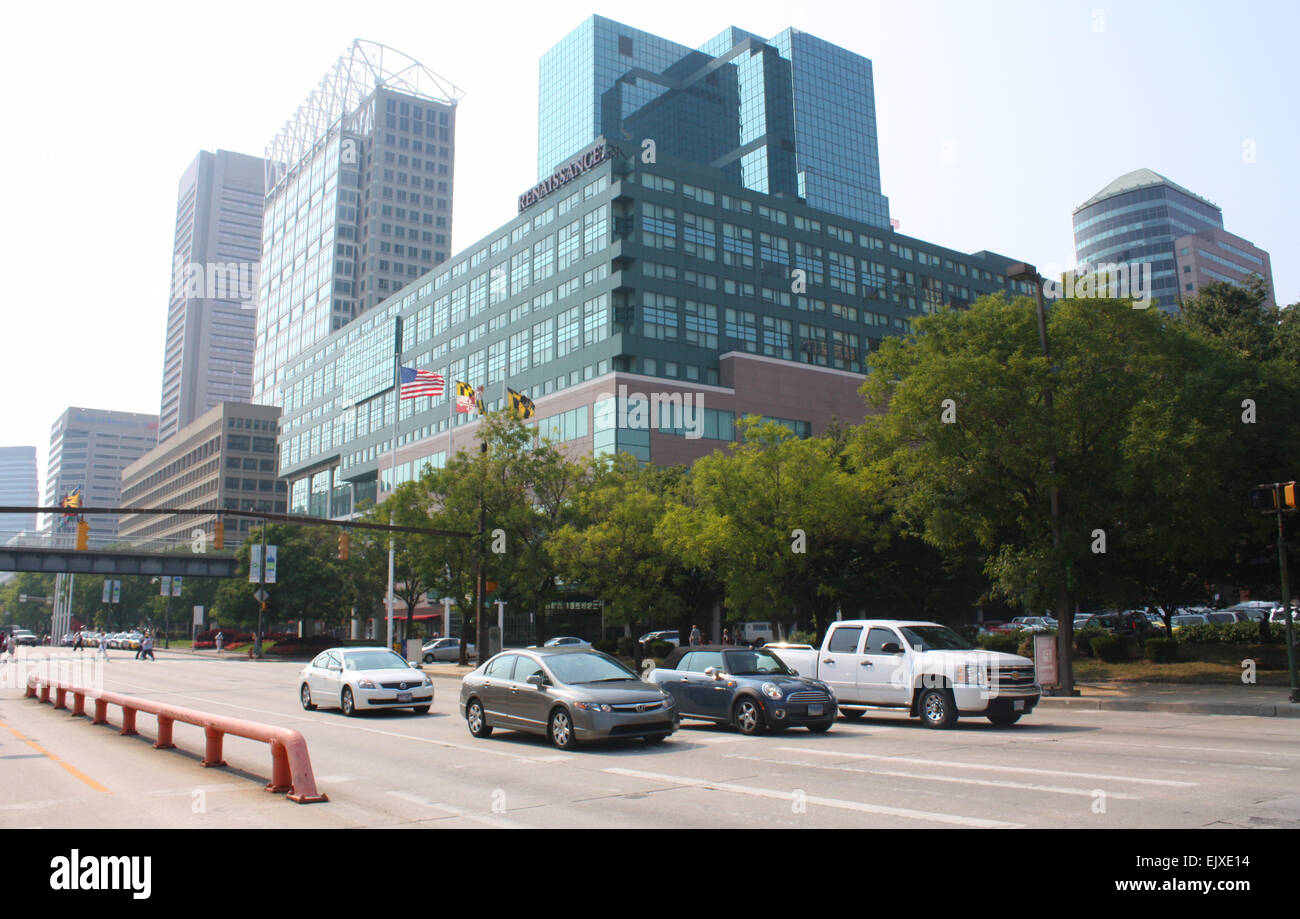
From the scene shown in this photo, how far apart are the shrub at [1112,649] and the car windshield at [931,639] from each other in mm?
15867

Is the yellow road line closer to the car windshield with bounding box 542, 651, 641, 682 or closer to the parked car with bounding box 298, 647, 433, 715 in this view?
the parked car with bounding box 298, 647, 433, 715

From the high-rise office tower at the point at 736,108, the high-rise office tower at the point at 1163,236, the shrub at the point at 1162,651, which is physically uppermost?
the high-rise office tower at the point at 736,108

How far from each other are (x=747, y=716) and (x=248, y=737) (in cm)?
818

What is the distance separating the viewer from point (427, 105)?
569 ft

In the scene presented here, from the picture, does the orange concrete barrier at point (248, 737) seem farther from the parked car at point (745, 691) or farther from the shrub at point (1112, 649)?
the shrub at point (1112, 649)

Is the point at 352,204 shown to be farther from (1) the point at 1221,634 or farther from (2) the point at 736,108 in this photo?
(1) the point at 1221,634

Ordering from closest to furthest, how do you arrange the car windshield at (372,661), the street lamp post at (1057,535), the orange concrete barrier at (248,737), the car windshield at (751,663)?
the orange concrete barrier at (248,737), the car windshield at (751,663), the car windshield at (372,661), the street lamp post at (1057,535)

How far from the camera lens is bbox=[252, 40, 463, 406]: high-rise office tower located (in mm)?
159125

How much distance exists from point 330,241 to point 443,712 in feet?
506

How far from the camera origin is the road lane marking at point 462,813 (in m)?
7.96

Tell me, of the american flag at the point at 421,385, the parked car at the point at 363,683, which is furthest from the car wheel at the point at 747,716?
the american flag at the point at 421,385

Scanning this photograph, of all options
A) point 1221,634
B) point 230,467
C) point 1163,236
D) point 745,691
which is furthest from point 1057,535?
point 1163,236
